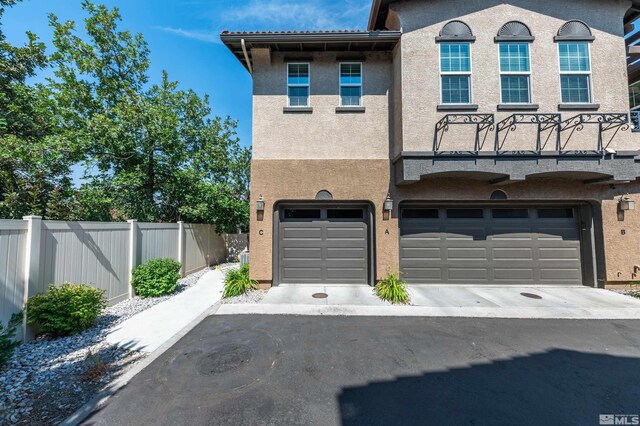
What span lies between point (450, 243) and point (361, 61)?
6.45m

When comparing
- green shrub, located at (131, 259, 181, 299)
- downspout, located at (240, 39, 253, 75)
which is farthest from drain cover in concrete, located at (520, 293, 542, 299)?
downspout, located at (240, 39, 253, 75)

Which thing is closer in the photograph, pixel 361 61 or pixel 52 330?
pixel 52 330

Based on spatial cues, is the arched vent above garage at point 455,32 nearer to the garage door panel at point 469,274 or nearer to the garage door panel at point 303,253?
the garage door panel at point 469,274

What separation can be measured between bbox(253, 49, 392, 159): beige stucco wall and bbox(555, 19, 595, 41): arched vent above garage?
15.7ft

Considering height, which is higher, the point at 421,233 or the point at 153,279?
the point at 421,233

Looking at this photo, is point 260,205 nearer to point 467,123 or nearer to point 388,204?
point 388,204

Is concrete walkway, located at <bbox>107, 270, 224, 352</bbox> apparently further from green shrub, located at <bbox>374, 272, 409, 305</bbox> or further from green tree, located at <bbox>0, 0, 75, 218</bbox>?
green tree, located at <bbox>0, 0, 75, 218</bbox>

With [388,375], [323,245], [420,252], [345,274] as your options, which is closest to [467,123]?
[420,252]

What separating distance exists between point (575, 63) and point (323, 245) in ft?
29.3

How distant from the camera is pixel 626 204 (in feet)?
22.6

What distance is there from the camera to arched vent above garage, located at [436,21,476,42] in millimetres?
6641

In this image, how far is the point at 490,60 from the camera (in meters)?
6.61

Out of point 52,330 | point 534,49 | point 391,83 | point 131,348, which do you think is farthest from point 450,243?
point 52,330

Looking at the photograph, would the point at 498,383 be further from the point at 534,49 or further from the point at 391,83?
the point at 534,49
